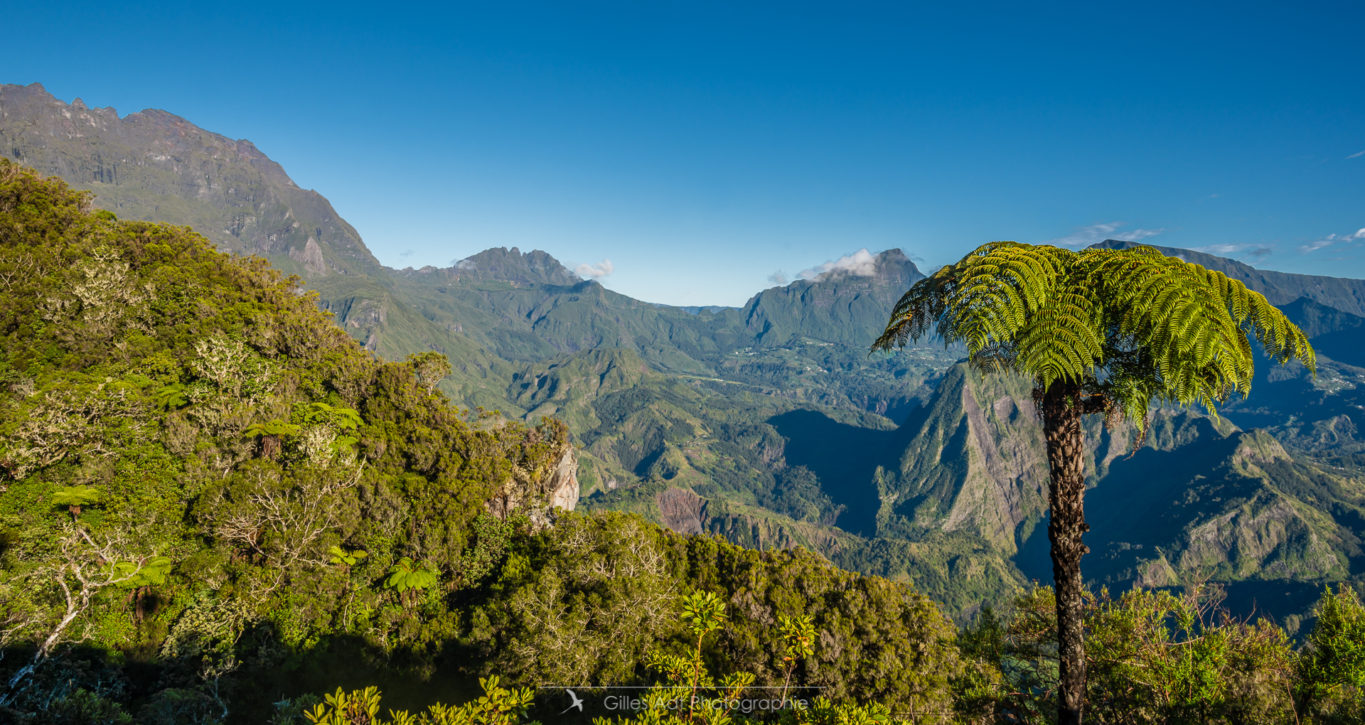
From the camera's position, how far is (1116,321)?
9.58m

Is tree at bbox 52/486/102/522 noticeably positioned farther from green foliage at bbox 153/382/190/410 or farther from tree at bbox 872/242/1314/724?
tree at bbox 872/242/1314/724

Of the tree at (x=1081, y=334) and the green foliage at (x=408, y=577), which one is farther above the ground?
the tree at (x=1081, y=334)

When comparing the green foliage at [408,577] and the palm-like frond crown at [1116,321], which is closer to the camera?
the palm-like frond crown at [1116,321]

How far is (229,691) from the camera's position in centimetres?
2417

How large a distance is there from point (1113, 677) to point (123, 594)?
40.1 meters

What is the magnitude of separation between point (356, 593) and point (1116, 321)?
3468 centimetres

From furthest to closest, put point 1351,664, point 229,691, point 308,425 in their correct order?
point 308,425, point 229,691, point 1351,664

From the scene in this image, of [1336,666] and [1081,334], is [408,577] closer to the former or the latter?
[1081,334]

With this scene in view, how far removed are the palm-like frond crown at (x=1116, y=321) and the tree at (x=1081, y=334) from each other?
19mm

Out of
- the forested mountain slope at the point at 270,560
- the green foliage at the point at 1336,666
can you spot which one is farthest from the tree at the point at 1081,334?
the forested mountain slope at the point at 270,560

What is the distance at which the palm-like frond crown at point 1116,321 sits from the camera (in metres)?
8.70

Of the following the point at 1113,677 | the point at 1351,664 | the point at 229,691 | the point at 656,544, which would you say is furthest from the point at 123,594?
the point at 1351,664

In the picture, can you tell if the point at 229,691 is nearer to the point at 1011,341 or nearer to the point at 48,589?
the point at 48,589

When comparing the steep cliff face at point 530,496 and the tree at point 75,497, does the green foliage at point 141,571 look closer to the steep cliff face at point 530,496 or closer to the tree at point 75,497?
the tree at point 75,497
